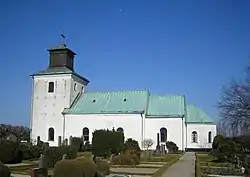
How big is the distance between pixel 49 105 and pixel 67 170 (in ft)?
135

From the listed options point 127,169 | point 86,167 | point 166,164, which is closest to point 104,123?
point 166,164

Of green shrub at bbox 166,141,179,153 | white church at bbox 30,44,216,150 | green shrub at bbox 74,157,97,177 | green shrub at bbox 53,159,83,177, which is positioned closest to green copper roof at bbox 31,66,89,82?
white church at bbox 30,44,216,150

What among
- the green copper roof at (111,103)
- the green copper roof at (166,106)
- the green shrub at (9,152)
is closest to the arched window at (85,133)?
the green copper roof at (111,103)

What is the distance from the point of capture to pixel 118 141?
3681 cm

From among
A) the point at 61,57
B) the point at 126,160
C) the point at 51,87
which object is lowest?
the point at 126,160

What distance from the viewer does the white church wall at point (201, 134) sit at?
5397 cm

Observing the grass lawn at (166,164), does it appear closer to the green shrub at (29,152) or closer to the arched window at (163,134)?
the green shrub at (29,152)

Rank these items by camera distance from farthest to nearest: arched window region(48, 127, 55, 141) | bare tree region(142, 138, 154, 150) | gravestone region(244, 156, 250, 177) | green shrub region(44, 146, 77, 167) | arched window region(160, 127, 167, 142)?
1. arched window region(48, 127, 55, 141)
2. arched window region(160, 127, 167, 142)
3. bare tree region(142, 138, 154, 150)
4. green shrub region(44, 146, 77, 167)
5. gravestone region(244, 156, 250, 177)

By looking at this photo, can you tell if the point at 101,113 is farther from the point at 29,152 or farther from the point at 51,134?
the point at 29,152

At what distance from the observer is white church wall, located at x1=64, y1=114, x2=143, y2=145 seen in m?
50.3

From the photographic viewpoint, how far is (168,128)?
167 feet

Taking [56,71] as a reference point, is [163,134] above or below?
below

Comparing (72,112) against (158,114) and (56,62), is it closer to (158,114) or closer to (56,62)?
(56,62)

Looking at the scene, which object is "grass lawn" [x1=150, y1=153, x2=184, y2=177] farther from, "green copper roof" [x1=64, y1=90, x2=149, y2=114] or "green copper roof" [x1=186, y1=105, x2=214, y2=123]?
"green copper roof" [x1=186, y1=105, x2=214, y2=123]
